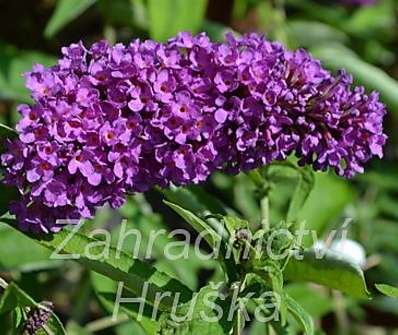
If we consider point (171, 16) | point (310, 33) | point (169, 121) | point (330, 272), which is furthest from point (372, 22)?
point (169, 121)

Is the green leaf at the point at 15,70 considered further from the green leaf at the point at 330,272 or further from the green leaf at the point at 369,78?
the green leaf at the point at 330,272

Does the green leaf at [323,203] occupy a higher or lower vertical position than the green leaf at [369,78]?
lower

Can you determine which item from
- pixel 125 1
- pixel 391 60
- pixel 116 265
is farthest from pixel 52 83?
pixel 391 60

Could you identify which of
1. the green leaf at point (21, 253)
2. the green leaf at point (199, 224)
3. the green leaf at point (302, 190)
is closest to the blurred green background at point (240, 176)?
the green leaf at point (21, 253)

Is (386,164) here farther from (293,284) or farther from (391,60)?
(293,284)

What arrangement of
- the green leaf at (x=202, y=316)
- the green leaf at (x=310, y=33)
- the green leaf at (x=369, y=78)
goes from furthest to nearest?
1. the green leaf at (x=310, y=33)
2. the green leaf at (x=369, y=78)
3. the green leaf at (x=202, y=316)

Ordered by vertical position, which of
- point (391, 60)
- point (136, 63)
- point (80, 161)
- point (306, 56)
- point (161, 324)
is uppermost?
point (391, 60)

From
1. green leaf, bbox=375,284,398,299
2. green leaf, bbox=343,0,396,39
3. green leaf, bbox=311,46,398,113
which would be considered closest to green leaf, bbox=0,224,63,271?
green leaf, bbox=375,284,398,299
